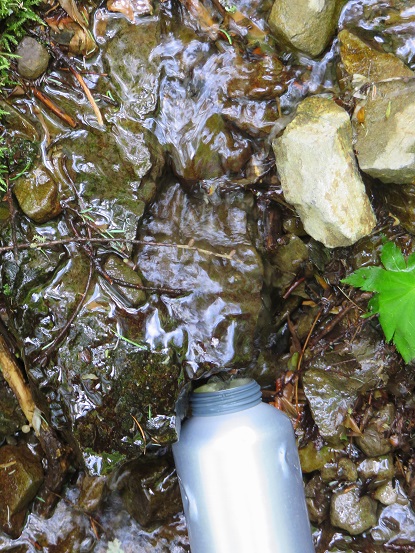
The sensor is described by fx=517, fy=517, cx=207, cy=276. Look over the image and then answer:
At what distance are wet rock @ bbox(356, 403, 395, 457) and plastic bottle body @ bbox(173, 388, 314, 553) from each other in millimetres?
708

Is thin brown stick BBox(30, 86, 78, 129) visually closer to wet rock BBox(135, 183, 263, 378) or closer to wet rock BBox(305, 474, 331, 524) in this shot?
wet rock BBox(135, 183, 263, 378)

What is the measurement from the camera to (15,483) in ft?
10.2

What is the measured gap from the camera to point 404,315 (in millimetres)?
2680

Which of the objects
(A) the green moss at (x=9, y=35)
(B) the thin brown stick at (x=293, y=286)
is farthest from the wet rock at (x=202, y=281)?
(A) the green moss at (x=9, y=35)

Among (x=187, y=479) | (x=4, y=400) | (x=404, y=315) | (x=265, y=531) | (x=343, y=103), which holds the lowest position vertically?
(x=265, y=531)

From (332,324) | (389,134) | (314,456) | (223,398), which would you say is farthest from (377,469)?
(389,134)

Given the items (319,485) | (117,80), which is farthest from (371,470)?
(117,80)

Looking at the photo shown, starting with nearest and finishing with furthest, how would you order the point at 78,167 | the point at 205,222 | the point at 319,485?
1. the point at 78,167
2. the point at 205,222
3. the point at 319,485

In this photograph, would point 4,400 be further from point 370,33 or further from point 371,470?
point 370,33

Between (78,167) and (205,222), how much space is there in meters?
0.74

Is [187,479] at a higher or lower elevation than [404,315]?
lower

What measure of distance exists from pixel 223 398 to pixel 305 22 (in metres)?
1.98

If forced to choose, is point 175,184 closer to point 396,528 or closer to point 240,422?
point 240,422

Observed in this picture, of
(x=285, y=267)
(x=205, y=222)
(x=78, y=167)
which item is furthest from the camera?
(x=285, y=267)
